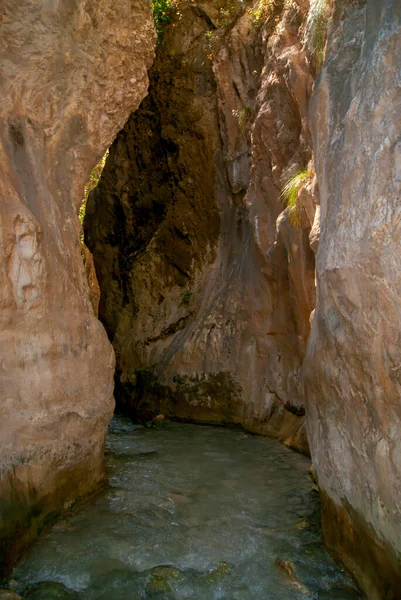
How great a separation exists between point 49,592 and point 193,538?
4.42 ft

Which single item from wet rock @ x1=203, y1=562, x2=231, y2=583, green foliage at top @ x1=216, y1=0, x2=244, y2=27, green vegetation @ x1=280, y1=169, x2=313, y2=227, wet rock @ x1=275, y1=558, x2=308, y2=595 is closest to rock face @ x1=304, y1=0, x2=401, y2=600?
wet rock @ x1=275, y1=558, x2=308, y2=595

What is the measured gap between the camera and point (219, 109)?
10656 mm

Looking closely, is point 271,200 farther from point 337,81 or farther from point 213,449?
point 337,81

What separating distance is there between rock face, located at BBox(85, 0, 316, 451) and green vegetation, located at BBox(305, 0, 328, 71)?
1.29 m

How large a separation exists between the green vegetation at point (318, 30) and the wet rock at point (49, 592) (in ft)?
15.5

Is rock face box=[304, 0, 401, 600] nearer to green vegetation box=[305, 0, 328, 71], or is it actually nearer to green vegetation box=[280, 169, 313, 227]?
green vegetation box=[305, 0, 328, 71]

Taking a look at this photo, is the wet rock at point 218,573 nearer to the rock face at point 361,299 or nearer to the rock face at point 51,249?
the rock face at point 361,299

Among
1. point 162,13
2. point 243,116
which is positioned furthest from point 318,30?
point 162,13

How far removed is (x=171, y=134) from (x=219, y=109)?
44.9 inches

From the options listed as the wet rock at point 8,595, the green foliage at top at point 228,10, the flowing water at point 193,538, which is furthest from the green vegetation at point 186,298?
the wet rock at point 8,595

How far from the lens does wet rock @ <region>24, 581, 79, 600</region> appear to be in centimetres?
403

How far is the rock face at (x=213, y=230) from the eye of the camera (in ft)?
27.0

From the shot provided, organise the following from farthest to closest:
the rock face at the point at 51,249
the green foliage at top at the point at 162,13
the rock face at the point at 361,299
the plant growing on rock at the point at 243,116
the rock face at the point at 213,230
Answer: the green foliage at top at the point at 162,13 → the plant growing on rock at the point at 243,116 → the rock face at the point at 213,230 → the rock face at the point at 51,249 → the rock face at the point at 361,299

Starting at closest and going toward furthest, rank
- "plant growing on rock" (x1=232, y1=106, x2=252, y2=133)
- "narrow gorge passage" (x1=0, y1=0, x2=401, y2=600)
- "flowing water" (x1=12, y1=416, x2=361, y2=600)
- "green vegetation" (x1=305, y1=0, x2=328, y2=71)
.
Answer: "narrow gorge passage" (x1=0, y1=0, x2=401, y2=600) < "flowing water" (x1=12, y1=416, x2=361, y2=600) < "green vegetation" (x1=305, y1=0, x2=328, y2=71) < "plant growing on rock" (x1=232, y1=106, x2=252, y2=133)
